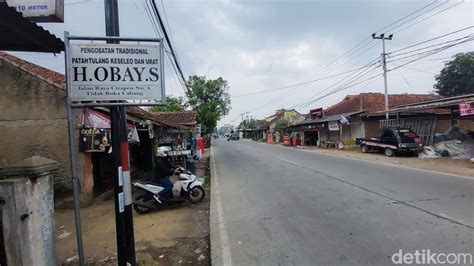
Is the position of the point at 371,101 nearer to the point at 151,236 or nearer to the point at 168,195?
the point at 168,195

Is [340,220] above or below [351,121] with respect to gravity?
below

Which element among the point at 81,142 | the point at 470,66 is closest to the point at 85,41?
the point at 81,142

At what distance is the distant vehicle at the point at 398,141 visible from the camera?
1933 cm

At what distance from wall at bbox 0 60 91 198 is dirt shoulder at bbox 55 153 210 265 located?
1568 mm

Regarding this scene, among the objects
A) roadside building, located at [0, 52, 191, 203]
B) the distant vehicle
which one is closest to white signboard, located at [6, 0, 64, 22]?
roadside building, located at [0, 52, 191, 203]

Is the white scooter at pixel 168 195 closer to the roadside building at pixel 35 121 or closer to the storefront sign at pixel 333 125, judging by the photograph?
the roadside building at pixel 35 121

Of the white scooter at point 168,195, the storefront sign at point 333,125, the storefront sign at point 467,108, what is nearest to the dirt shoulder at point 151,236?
the white scooter at point 168,195

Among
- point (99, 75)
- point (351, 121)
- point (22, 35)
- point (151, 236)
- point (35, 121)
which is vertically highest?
point (22, 35)

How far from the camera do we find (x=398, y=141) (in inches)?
768

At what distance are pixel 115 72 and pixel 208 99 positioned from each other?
52278mm

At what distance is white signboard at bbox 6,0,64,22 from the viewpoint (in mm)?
4688

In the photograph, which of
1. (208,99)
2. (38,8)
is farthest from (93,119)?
(208,99)

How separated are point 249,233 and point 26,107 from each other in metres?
6.70

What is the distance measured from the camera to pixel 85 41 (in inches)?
166
